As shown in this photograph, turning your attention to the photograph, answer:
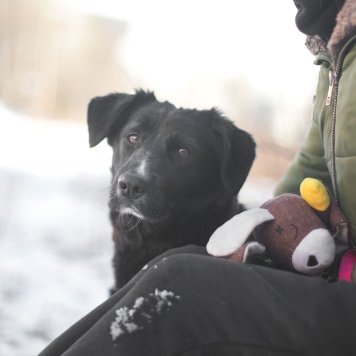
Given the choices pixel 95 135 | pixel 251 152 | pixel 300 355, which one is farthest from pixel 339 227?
pixel 95 135

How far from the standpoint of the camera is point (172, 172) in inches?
79.6

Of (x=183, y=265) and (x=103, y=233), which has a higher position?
(x=183, y=265)

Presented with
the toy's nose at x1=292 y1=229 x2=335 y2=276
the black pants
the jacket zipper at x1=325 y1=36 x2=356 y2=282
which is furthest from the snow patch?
the jacket zipper at x1=325 y1=36 x2=356 y2=282

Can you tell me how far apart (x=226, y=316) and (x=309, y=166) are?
1.11 metres

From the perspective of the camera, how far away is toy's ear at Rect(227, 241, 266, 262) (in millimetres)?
1195

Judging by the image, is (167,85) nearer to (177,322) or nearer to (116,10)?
(116,10)

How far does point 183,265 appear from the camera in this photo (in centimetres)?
104

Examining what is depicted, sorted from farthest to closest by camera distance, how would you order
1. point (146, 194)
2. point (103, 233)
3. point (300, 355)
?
1. point (103, 233)
2. point (146, 194)
3. point (300, 355)

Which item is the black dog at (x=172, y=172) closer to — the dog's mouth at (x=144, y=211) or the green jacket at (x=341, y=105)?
the dog's mouth at (x=144, y=211)

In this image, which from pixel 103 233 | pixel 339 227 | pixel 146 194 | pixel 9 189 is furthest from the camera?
pixel 9 189

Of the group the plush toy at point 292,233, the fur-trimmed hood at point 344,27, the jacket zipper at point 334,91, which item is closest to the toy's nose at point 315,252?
the plush toy at point 292,233

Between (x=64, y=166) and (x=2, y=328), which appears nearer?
(x=2, y=328)

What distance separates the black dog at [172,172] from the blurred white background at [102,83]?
4.21 feet

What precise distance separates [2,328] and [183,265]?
59.2 inches
